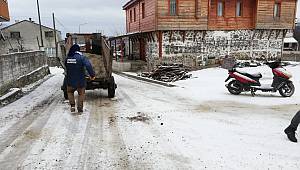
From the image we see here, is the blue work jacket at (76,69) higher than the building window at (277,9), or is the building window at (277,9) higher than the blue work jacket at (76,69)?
the building window at (277,9)

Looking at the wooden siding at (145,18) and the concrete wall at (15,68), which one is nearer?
the concrete wall at (15,68)

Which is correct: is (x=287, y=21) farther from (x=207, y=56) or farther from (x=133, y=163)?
(x=133, y=163)

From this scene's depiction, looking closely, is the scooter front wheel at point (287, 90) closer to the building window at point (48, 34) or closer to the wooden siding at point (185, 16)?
the wooden siding at point (185, 16)

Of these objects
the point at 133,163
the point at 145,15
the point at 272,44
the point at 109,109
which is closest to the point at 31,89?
the point at 109,109

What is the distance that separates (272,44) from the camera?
908 inches

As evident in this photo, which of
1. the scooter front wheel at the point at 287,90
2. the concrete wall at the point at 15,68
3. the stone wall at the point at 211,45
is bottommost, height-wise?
the scooter front wheel at the point at 287,90

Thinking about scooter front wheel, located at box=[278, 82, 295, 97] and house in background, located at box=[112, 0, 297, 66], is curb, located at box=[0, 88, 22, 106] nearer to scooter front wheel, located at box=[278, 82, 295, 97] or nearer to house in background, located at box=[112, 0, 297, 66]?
scooter front wheel, located at box=[278, 82, 295, 97]

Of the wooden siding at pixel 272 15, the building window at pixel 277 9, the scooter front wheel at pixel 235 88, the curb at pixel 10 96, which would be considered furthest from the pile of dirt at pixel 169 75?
the building window at pixel 277 9

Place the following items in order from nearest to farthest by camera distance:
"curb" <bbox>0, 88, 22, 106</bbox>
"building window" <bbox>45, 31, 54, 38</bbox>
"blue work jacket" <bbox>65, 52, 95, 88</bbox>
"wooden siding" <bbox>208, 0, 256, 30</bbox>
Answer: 1. "blue work jacket" <bbox>65, 52, 95, 88</bbox>
2. "curb" <bbox>0, 88, 22, 106</bbox>
3. "wooden siding" <bbox>208, 0, 256, 30</bbox>
4. "building window" <bbox>45, 31, 54, 38</bbox>

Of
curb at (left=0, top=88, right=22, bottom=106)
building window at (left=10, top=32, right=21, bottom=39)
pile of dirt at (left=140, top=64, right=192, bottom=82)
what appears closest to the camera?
curb at (left=0, top=88, right=22, bottom=106)

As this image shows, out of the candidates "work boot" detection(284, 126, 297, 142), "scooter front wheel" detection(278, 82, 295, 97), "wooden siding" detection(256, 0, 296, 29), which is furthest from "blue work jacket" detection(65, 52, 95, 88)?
"wooden siding" detection(256, 0, 296, 29)

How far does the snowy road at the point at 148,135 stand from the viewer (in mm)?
4250

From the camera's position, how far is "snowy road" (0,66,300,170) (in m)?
4.25

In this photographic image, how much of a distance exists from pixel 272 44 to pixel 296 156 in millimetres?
20662
